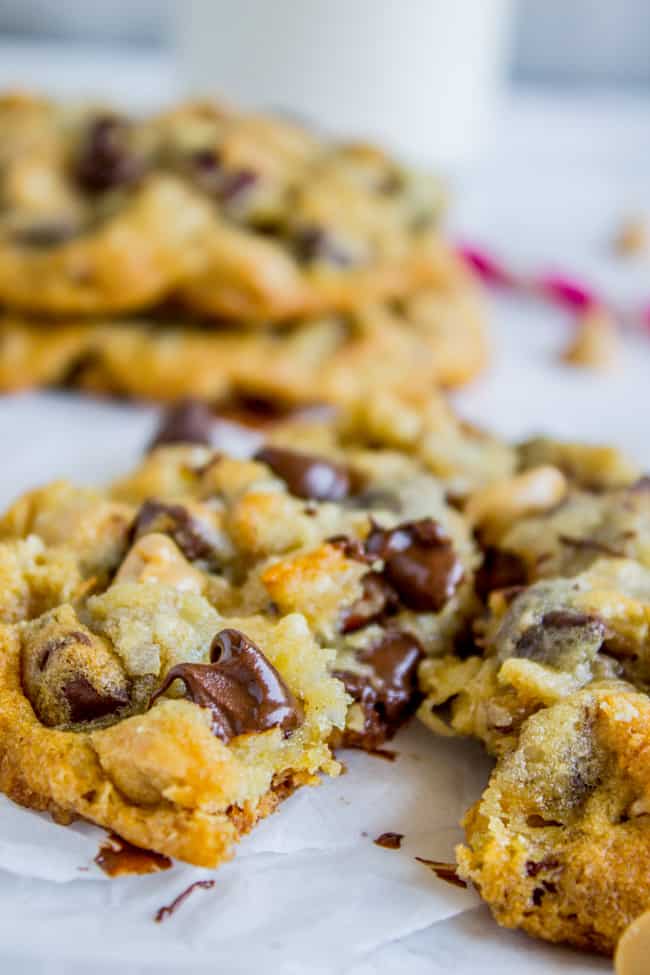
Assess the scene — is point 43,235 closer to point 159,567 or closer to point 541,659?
point 159,567

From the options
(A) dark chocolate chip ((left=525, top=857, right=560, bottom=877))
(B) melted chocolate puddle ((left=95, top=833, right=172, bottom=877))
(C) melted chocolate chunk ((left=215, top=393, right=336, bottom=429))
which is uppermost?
(A) dark chocolate chip ((left=525, top=857, right=560, bottom=877))

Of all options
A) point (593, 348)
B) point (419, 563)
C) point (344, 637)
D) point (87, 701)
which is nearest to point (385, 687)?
point (344, 637)

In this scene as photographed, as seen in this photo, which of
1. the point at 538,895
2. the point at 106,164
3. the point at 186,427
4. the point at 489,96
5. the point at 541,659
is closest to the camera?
the point at 538,895

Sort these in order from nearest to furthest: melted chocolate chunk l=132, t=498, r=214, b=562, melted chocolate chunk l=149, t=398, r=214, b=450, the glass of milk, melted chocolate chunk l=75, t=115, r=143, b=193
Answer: melted chocolate chunk l=132, t=498, r=214, b=562 < melted chocolate chunk l=149, t=398, r=214, b=450 < melted chocolate chunk l=75, t=115, r=143, b=193 < the glass of milk

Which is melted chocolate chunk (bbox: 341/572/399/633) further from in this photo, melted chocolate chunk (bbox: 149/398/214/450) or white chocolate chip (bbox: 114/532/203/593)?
melted chocolate chunk (bbox: 149/398/214/450)

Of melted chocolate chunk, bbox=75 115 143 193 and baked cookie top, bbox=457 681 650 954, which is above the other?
melted chocolate chunk, bbox=75 115 143 193

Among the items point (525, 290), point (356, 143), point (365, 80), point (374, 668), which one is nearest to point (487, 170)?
point (365, 80)

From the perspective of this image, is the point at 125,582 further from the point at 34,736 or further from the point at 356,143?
the point at 356,143

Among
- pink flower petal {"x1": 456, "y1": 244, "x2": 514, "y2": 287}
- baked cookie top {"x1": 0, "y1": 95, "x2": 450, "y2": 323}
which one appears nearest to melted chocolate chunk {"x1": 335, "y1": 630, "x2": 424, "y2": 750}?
baked cookie top {"x1": 0, "y1": 95, "x2": 450, "y2": 323}

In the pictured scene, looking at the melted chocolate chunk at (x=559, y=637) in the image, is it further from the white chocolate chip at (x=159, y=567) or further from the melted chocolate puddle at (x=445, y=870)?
the white chocolate chip at (x=159, y=567)
